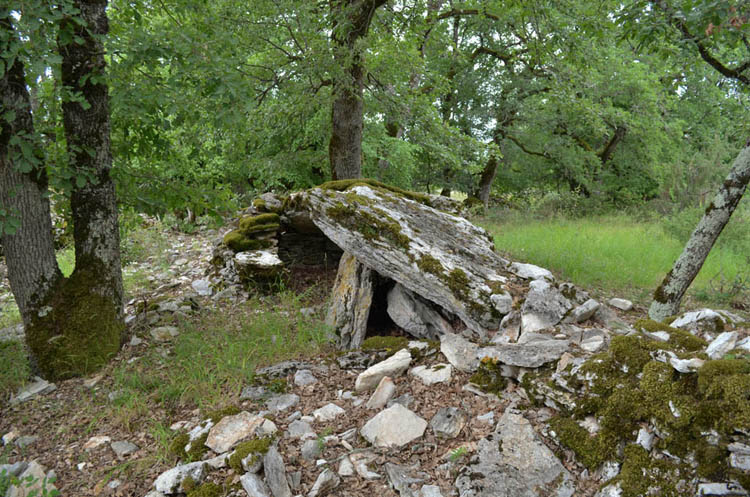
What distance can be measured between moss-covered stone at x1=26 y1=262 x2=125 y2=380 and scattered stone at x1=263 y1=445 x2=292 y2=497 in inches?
124

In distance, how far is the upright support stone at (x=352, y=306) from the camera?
17.9 ft

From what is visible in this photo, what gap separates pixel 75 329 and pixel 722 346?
20.4 ft

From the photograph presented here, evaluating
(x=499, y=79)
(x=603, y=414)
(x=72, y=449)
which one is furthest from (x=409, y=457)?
(x=499, y=79)

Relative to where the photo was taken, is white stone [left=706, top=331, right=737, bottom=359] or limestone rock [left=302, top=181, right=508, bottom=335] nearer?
white stone [left=706, top=331, right=737, bottom=359]

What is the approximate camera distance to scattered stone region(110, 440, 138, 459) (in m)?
3.61

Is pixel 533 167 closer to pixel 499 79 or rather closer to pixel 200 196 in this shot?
pixel 499 79

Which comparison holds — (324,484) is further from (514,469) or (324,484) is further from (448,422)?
(514,469)

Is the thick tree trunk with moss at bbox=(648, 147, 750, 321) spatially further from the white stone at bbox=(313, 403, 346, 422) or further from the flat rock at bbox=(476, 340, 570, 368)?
the white stone at bbox=(313, 403, 346, 422)

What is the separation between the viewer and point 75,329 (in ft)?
16.4

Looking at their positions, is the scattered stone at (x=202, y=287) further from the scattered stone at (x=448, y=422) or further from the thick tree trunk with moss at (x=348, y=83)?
the scattered stone at (x=448, y=422)

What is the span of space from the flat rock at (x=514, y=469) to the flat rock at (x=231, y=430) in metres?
1.73

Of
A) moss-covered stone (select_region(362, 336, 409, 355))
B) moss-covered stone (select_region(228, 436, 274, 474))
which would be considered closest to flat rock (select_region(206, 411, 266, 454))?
moss-covered stone (select_region(228, 436, 274, 474))

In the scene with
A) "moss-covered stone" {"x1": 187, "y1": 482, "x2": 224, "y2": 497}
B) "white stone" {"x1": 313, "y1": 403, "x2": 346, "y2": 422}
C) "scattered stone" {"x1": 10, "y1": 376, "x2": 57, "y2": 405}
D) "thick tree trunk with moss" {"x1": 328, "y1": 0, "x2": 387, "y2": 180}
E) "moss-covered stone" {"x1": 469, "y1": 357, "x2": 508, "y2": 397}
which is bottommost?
"scattered stone" {"x1": 10, "y1": 376, "x2": 57, "y2": 405}

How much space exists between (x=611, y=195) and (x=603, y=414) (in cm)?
2038
